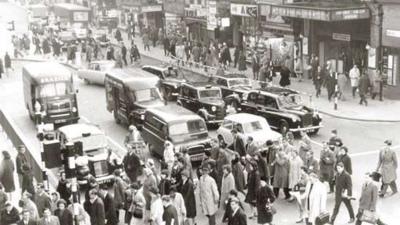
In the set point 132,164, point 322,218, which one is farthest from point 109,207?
point 322,218

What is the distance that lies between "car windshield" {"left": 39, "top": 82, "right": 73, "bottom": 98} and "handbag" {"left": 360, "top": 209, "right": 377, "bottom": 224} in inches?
692

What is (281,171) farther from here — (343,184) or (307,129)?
(307,129)

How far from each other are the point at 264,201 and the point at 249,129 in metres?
7.39

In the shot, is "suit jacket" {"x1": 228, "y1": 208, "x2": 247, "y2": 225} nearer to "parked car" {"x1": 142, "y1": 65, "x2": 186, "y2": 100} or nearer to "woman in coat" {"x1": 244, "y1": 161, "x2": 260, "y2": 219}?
"woman in coat" {"x1": 244, "y1": 161, "x2": 260, "y2": 219}

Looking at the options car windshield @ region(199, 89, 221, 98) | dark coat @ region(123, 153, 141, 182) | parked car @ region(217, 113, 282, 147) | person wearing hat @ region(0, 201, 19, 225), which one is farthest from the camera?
car windshield @ region(199, 89, 221, 98)

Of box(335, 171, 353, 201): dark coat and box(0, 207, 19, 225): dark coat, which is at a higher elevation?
box(335, 171, 353, 201): dark coat

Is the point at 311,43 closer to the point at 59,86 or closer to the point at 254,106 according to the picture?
the point at 254,106

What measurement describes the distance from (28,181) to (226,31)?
32.8 metres

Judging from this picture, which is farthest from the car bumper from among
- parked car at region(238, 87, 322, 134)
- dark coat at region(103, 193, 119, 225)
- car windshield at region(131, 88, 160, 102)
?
dark coat at region(103, 193, 119, 225)

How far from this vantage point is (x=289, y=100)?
26.3 m

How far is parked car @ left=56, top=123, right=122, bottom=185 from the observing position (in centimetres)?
2012

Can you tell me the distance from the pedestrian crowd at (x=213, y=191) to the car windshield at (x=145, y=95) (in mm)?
7561

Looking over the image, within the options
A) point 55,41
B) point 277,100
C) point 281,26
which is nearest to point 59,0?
point 55,41

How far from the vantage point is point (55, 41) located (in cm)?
5031
